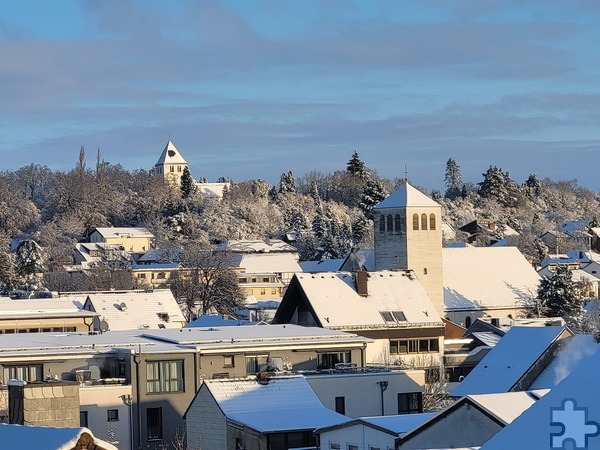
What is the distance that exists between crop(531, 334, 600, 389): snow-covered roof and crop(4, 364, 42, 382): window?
13.0 meters

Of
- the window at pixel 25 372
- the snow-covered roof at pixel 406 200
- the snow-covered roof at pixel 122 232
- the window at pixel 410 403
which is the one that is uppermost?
the snow-covered roof at pixel 122 232

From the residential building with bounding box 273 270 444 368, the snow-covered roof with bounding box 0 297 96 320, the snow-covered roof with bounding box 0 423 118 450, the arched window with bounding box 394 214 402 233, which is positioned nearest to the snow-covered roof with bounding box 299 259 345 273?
the arched window with bounding box 394 214 402 233

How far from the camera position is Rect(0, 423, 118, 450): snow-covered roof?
13781mm

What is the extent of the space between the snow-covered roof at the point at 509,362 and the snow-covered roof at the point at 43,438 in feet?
70.9

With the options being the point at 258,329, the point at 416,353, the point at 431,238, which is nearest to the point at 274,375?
the point at 258,329

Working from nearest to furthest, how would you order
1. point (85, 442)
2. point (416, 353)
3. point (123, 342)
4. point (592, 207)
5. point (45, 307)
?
1. point (85, 442)
2. point (123, 342)
3. point (416, 353)
4. point (45, 307)
5. point (592, 207)

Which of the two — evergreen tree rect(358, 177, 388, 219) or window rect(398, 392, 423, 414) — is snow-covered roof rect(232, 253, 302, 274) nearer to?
evergreen tree rect(358, 177, 388, 219)

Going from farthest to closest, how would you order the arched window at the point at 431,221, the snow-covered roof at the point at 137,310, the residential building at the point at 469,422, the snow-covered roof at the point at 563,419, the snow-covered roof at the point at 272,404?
the arched window at the point at 431,221 → the snow-covered roof at the point at 137,310 → the snow-covered roof at the point at 272,404 → the residential building at the point at 469,422 → the snow-covered roof at the point at 563,419

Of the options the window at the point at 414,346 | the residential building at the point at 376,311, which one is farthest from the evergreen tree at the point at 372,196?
the window at the point at 414,346

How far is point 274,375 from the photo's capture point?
103 feet

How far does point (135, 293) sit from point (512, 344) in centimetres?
2709

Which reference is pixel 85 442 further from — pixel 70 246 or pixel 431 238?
pixel 70 246

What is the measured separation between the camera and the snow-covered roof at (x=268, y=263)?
10962cm

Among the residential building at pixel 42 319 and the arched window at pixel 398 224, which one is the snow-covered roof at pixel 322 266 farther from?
the residential building at pixel 42 319
